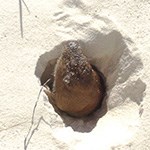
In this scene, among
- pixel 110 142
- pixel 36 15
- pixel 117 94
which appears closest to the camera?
pixel 110 142

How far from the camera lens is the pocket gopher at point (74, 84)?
2.07 metres

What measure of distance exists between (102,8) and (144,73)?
0.40 meters

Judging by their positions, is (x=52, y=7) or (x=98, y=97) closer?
(x=98, y=97)

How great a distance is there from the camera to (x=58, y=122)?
6.86 ft

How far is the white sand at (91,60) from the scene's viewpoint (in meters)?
2.04

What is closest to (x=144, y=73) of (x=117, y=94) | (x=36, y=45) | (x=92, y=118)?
(x=117, y=94)

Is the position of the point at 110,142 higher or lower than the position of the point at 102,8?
lower

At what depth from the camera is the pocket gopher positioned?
6.79ft

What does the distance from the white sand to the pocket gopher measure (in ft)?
0.16

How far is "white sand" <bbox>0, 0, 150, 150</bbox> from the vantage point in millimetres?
2035

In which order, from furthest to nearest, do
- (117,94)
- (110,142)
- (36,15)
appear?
(36,15), (117,94), (110,142)

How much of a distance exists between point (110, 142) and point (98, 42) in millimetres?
471

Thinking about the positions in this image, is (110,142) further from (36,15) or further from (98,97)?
(36,15)

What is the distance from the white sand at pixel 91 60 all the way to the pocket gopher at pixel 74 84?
0.16ft
